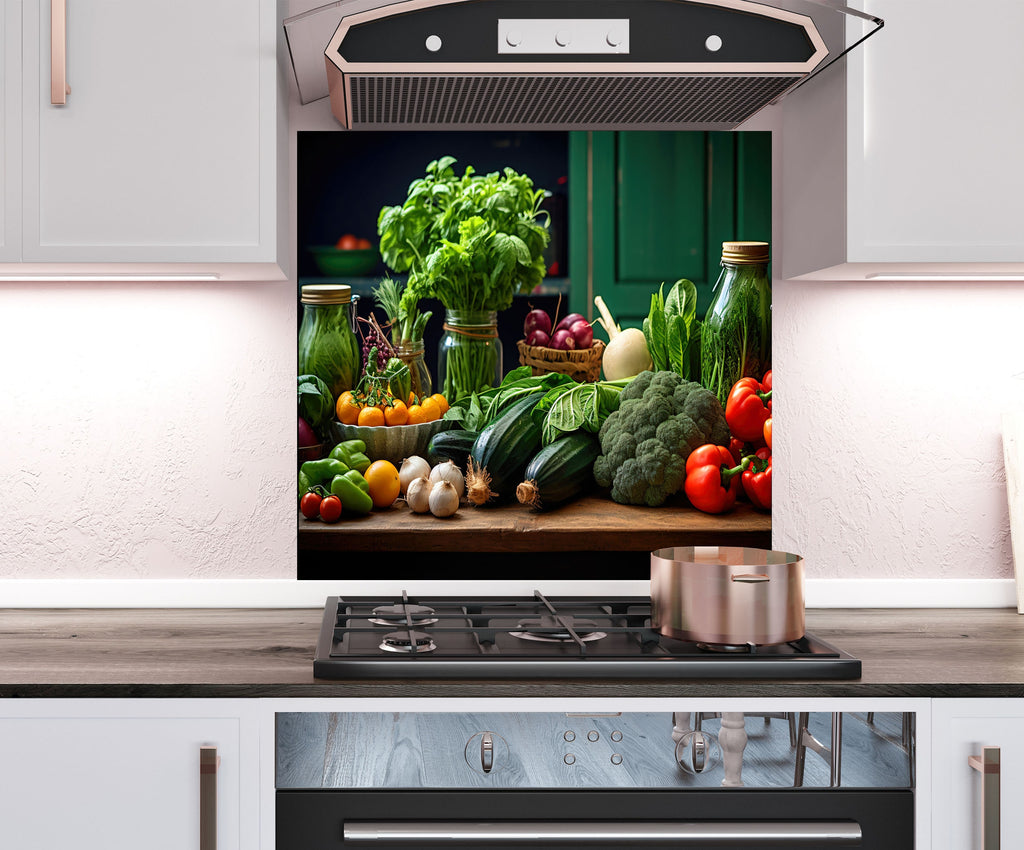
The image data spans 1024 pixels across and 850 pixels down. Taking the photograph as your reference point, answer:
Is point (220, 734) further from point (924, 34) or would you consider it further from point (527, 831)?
point (924, 34)

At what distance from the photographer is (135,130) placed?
62.5 inches

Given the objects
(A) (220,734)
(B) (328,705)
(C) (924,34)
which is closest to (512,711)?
(B) (328,705)

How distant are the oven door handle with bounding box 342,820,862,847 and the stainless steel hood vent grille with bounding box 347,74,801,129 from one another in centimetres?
115

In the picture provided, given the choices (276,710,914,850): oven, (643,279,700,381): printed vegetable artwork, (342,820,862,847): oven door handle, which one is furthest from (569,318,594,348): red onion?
(342,820,862,847): oven door handle

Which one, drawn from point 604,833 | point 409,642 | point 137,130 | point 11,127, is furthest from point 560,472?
point 11,127

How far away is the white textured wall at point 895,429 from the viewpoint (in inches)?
81.4

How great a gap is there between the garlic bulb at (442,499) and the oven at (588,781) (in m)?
0.67

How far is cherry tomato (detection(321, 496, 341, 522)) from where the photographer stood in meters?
2.03

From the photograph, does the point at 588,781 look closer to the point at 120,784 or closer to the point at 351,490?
the point at 120,784

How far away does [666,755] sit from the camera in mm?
1398

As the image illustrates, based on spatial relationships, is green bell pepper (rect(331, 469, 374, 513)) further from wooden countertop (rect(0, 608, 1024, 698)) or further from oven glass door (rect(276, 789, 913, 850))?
oven glass door (rect(276, 789, 913, 850))

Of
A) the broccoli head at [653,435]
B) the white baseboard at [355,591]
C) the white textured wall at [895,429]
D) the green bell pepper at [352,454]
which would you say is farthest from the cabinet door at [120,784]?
the white textured wall at [895,429]

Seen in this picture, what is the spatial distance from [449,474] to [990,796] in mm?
1133

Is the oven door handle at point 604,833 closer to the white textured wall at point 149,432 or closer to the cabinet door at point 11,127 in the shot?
the white textured wall at point 149,432
